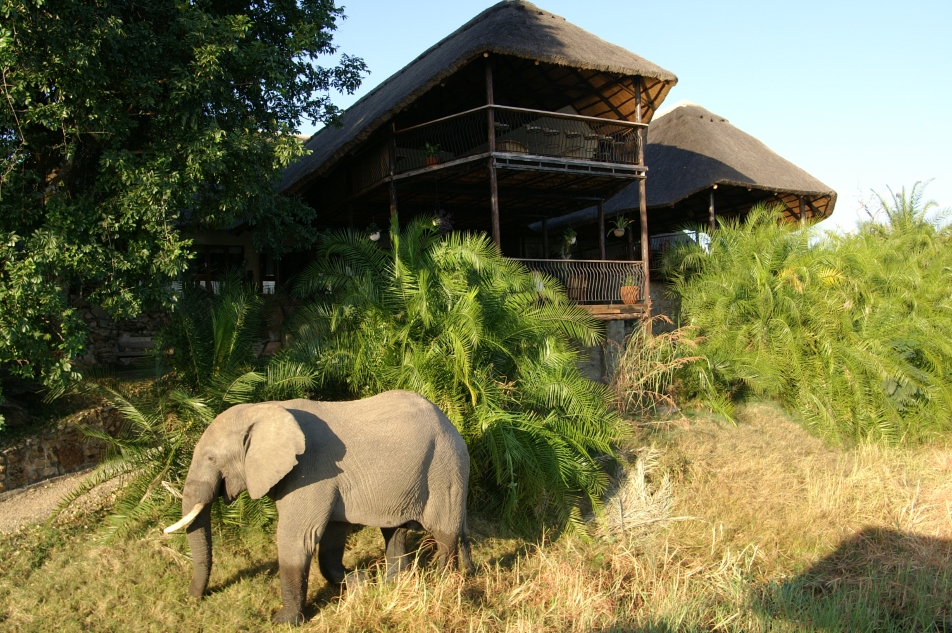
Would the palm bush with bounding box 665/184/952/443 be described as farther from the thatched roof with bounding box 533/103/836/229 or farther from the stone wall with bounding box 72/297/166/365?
the stone wall with bounding box 72/297/166/365

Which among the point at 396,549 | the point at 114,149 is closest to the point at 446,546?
the point at 396,549

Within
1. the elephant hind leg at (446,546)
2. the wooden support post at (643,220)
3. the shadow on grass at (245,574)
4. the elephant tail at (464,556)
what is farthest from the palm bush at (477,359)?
the wooden support post at (643,220)

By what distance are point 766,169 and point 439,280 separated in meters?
13.8

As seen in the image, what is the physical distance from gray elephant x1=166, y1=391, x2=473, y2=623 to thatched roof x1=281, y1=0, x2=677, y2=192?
692 cm

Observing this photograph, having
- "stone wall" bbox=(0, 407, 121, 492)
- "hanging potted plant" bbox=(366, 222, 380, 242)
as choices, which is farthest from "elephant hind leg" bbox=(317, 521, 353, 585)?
"hanging potted plant" bbox=(366, 222, 380, 242)

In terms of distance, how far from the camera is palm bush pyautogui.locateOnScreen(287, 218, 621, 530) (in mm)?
6844

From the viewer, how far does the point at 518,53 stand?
11391mm

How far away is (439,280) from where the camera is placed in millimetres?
7457

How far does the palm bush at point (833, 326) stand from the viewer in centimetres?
1142

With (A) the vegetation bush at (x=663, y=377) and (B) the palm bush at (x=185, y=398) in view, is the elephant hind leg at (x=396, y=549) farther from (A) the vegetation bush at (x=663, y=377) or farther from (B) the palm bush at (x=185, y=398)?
(A) the vegetation bush at (x=663, y=377)

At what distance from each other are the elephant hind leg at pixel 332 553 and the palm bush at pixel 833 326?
26.5ft

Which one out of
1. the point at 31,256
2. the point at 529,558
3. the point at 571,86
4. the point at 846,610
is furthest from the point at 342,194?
the point at 846,610

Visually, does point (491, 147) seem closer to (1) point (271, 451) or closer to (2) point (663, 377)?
(2) point (663, 377)

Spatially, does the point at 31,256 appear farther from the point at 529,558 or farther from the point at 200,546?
the point at 529,558
